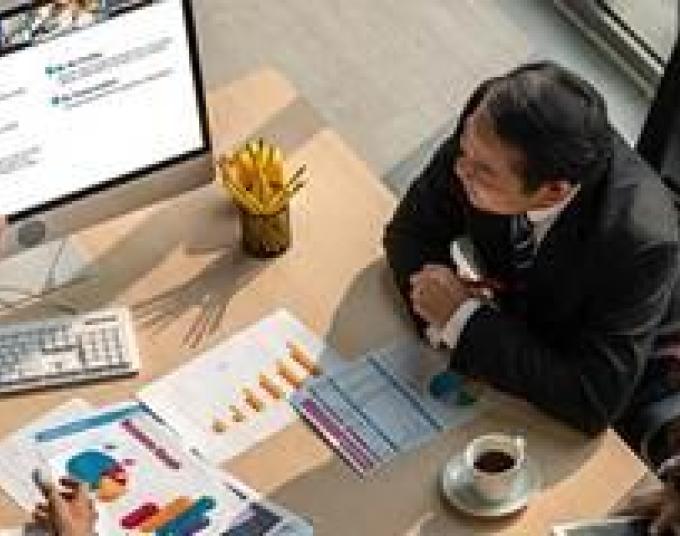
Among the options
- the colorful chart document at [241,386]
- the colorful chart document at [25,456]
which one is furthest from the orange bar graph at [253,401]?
the colorful chart document at [25,456]

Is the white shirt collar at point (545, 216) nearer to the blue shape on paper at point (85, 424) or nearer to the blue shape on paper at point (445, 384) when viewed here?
the blue shape on paper at point (445, 384)

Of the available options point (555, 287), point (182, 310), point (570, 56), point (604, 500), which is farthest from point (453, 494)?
point (570, 56)

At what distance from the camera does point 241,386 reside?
2.50 metres

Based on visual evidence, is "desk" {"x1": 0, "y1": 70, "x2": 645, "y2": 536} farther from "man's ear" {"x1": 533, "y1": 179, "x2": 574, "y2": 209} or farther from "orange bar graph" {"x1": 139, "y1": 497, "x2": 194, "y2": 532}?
"man's ear" {"x1": 533, "y1": 179, "x2": 574, "y2": 209}

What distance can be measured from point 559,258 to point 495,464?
14.5 inches

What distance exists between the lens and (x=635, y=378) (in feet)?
8.14

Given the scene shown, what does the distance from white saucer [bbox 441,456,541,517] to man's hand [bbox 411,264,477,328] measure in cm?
26

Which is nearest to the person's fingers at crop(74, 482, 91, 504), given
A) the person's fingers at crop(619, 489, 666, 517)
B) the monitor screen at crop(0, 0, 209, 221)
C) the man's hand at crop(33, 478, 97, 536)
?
the man's hand at crop(33, 478, 97, 536)

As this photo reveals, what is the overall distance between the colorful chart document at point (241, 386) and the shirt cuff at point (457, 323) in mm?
169

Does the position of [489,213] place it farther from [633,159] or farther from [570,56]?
[570,56]

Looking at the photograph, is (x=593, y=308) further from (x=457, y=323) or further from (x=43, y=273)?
(x=43, y=273)

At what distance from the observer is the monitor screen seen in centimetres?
239

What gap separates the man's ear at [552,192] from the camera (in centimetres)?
247

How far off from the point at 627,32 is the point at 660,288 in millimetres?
1772
